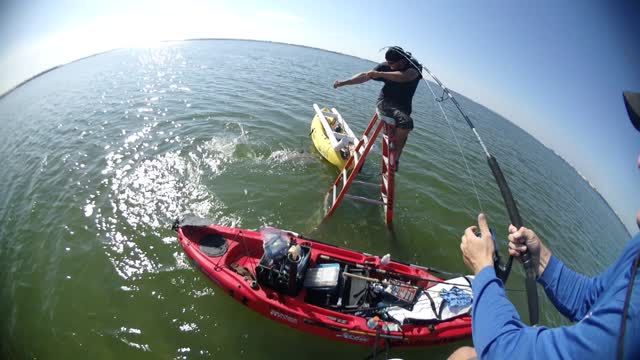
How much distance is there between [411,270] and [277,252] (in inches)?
120

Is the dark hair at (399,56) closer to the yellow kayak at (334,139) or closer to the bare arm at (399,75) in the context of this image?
the bare arm at (399,75)

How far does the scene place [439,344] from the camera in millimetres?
5500

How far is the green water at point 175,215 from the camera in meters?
5.82

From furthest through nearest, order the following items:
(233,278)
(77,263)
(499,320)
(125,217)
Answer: (125,217) < (77,263) < (233,278) < (499,320)

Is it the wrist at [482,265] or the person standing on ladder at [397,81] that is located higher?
the person standing on ladder at [397,81]

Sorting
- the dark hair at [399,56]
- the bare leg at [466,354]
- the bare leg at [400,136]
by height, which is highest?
the dark hair at [399,56]

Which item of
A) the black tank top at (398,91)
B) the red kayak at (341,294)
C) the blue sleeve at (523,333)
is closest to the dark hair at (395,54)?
the black tank top at (398,91)

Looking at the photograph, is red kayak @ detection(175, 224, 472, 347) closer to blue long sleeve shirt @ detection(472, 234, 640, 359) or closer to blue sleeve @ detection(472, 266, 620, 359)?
blue long sleeve shirt @ detection(472, 234, 640, 359)

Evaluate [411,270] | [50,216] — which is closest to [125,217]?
[50,216]

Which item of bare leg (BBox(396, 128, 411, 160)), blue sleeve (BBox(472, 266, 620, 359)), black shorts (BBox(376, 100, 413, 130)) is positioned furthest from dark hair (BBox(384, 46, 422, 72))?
blue sleeve (BBox(472, 266, 620, 359))

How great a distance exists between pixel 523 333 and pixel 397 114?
5.52m

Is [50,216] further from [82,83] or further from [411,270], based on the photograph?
[82,83]

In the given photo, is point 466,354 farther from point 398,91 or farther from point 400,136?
point 398,91

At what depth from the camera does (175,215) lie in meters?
8.55
